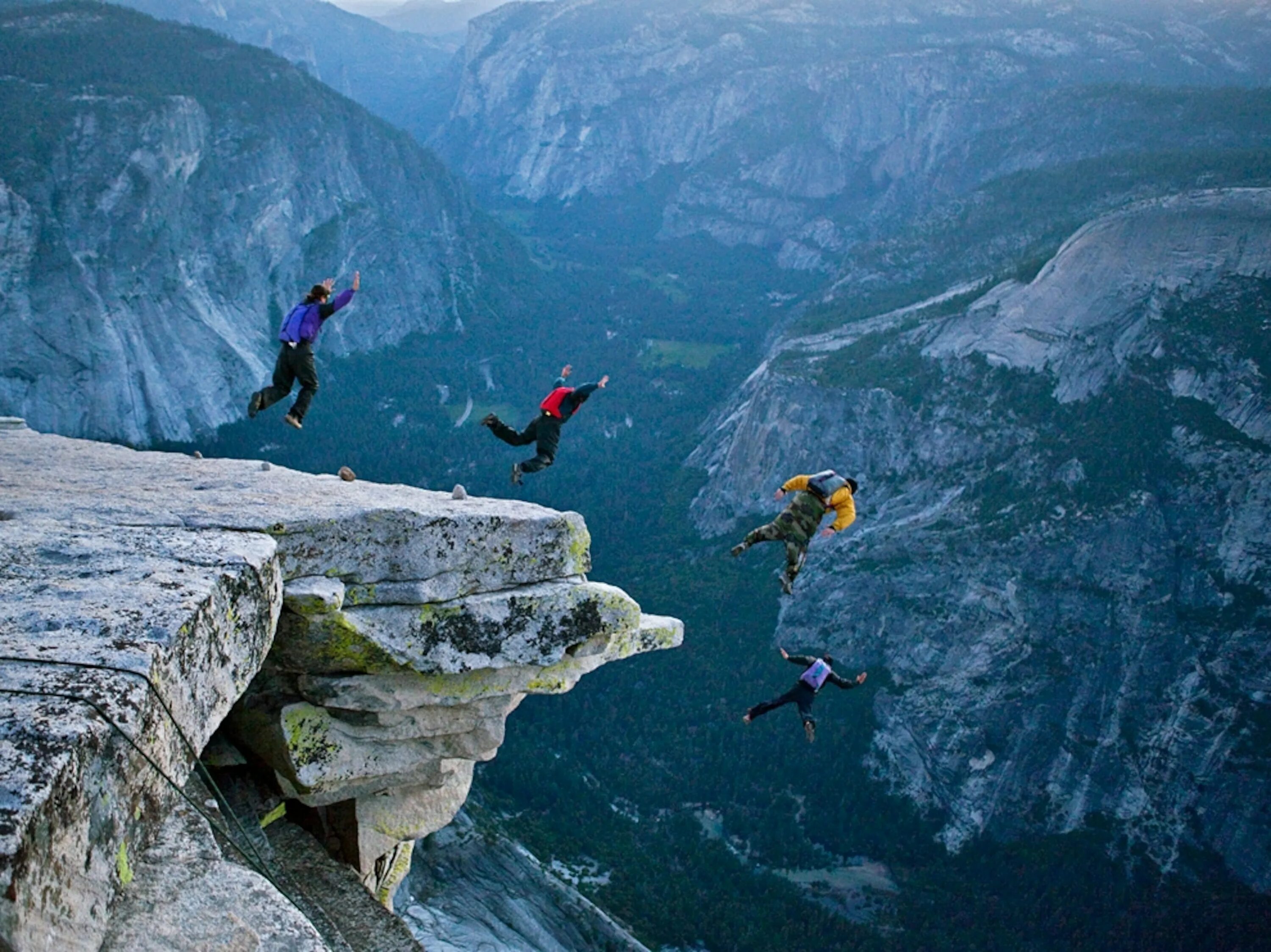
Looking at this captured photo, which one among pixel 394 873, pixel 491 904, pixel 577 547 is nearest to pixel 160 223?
pixel 491 904

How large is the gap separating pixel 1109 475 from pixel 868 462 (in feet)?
72.5

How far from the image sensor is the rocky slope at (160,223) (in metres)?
79.0

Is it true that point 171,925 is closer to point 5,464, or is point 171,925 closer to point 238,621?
point 238,621

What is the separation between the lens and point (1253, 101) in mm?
128500

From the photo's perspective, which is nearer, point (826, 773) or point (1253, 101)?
point (826, 773)

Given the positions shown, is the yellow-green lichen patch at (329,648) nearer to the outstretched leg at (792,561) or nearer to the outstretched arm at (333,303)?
the outstretched arm at (333,303)

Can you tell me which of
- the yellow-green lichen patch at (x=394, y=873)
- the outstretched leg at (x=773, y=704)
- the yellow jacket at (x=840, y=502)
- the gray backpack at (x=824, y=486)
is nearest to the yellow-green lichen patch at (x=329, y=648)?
the yellow-green lichen patch at (x=394, y=873)

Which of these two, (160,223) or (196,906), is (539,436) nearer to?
(196,906)

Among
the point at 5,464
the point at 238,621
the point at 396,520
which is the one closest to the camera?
the point at 238,621

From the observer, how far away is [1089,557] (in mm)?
72500

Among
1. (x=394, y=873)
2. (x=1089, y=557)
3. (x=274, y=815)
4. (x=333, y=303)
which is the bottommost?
(x=1089, y=557)

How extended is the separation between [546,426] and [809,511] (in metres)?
5.42

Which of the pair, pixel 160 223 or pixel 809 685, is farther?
pixel 160 223

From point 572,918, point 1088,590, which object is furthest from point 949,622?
point 572,918
